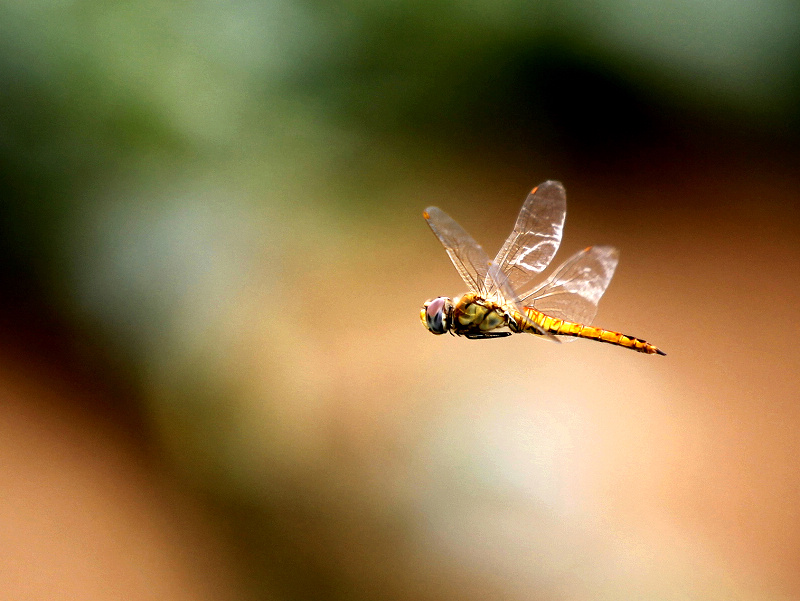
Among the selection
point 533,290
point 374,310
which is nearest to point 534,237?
point 533,290

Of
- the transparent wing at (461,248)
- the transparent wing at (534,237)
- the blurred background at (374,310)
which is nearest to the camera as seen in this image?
the transparent wing at (461,248)

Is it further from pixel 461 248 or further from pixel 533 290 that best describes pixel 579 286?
pixel 461 248

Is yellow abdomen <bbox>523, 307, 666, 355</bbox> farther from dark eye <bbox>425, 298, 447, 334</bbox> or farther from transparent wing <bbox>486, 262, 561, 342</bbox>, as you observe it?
dark eye <bbox>425, 298, 447, 334</bbox>

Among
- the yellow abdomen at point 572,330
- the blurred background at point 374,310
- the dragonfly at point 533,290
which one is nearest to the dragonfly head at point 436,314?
the dragonfly at point 533,290

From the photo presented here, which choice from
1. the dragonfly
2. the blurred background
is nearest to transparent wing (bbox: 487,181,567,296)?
the dragonfly

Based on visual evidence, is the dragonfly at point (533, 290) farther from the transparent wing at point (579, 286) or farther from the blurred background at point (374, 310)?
the blurred background at point (374, 310)

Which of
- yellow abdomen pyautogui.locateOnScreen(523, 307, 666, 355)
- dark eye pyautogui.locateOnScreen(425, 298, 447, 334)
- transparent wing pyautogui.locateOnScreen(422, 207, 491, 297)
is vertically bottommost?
dark eye pyautogui.locateOnScreen(425, 298, 447, 334)

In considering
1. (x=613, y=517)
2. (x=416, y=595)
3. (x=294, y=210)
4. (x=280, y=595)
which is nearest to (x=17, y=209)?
(x=294, y=210)

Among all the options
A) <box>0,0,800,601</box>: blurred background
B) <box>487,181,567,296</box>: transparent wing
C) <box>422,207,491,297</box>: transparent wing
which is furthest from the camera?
<box>0,0,800,601</box>: blurred background
